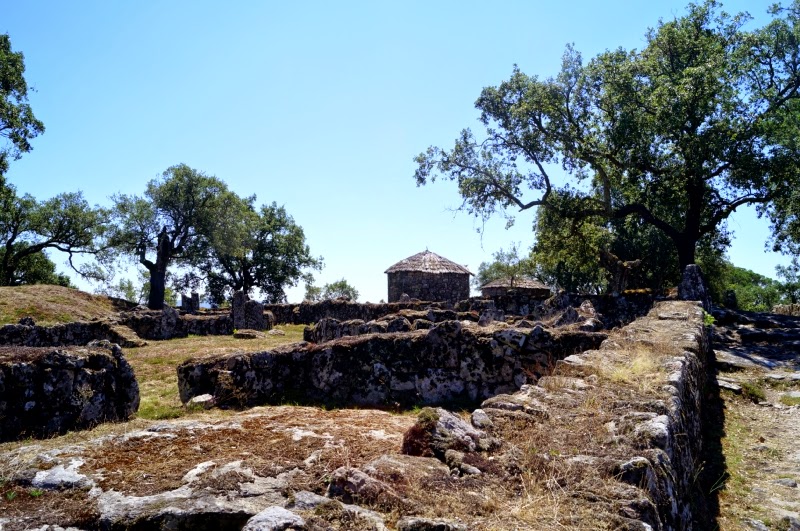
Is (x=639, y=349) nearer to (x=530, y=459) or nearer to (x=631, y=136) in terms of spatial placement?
(x=530, y=459)

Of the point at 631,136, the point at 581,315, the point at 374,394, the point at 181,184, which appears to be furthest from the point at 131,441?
the point at 181,184

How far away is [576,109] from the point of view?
25812mm

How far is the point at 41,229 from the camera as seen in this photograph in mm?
41281

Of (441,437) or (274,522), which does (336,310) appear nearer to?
(441,437)

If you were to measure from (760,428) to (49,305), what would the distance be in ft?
94.9

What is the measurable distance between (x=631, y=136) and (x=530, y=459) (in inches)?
848

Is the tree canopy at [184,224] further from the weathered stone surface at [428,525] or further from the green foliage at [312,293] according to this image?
the weathered stone surface at [428,525]

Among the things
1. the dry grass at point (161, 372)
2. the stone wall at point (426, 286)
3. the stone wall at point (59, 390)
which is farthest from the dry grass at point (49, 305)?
the stone wall at point (59, 390)

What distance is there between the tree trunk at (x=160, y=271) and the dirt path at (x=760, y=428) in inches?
1353

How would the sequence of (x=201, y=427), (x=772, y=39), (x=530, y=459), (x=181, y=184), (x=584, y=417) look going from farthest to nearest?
(x=181, y=184)
(x=772, y=39)
(x=201, y=427)
(x=584, y=417)
(x=530, y=459)

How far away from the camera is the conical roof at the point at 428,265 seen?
1449 inches

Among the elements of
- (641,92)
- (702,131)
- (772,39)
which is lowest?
(702,131)

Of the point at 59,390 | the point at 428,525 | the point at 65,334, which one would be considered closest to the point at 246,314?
the point at 65,334

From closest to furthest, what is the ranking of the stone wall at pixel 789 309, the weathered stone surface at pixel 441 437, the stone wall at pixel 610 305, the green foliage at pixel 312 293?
1. the weathered stone surface at pixel 441 437
2. the stone wall at pixel 610 305
3. the stone wall at pixel 789 309
4. the green foliage at pixel 312 293
